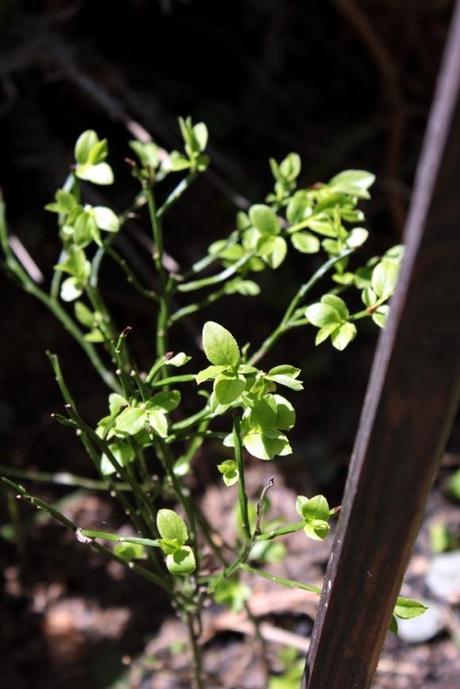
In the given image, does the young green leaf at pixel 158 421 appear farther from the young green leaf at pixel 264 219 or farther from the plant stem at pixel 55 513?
the young green leaf at pixel 264 219

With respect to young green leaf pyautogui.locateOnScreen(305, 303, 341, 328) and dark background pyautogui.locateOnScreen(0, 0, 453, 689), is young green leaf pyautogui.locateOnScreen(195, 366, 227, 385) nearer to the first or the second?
young green leaf pyautogui.locateOnScreen(305, 303, 341, 328)

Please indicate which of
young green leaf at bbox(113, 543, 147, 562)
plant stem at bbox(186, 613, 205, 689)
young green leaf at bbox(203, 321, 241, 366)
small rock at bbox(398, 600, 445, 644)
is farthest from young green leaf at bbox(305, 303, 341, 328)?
small rock at bbox(398, 600, 445, 644)

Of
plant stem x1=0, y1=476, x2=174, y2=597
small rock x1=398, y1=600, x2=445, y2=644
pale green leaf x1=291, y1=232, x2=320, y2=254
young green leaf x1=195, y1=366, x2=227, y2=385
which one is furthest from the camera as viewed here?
small rock x1=398, y1=600, x2=445, y2=644

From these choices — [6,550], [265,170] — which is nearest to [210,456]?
[6,550]

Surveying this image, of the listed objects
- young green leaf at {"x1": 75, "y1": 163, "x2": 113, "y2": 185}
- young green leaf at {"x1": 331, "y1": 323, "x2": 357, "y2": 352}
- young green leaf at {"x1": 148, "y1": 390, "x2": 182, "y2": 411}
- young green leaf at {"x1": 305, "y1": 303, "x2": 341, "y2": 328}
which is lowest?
young green leaf at {"x1": 331, "y1": 323, "x2": 357, "y2": 352}

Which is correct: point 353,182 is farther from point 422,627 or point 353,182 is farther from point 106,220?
point 422,627

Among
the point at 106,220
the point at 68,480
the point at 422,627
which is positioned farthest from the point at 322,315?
the point at 422,627

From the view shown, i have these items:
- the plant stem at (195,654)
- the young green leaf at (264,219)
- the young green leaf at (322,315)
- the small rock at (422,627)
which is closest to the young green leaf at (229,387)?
→ the young green leaf at (322,315)
